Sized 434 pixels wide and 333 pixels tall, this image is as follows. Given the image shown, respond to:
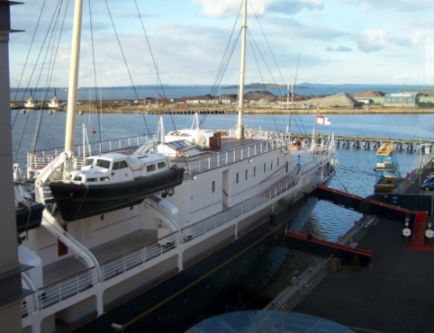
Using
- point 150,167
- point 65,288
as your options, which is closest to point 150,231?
point 150,167

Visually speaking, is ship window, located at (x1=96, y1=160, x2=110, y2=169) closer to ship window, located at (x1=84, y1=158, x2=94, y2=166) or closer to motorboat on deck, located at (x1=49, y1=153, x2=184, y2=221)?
motorboat on deck, located at (x1=49, y1=153, x2=184, y2=221)

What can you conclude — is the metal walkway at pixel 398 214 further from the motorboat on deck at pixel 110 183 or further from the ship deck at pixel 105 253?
the motorboat on deck at pixel 110 183

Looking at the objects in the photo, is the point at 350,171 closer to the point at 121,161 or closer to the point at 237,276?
the point at 237,276

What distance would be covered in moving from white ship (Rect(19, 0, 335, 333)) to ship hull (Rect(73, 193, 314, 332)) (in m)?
0.07

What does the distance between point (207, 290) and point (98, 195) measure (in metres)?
6.61

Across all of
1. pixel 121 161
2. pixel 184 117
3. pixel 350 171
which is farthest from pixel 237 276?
pixel 184 117

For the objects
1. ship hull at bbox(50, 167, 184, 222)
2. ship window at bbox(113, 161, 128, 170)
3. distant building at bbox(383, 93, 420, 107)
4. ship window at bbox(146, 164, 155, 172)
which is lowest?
ship hull at bbox(50, 167, 184, 222)

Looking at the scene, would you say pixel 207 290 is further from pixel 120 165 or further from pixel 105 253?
pixel 120 165

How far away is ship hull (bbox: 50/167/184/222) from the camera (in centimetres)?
1302

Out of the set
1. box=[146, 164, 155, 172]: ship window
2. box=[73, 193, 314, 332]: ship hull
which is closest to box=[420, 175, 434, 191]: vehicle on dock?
box=[73, 193, 314, 332]: ship hull

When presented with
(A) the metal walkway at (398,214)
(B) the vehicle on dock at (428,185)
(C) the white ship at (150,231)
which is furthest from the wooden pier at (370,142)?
(C) the white ship at (150,231)

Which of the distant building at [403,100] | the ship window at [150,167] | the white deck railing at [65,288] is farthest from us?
the distant building at [403,100]

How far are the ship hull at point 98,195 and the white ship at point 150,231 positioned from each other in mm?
134

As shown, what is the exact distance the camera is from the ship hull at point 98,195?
42.7ft
